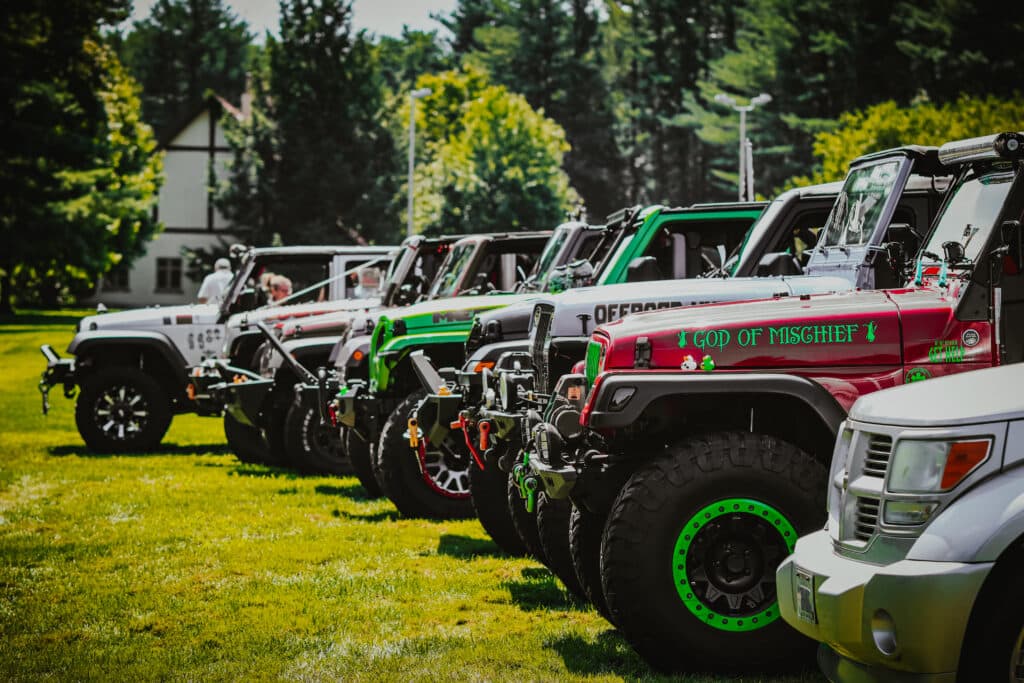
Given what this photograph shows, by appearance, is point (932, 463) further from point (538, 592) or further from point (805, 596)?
point (538, 592)

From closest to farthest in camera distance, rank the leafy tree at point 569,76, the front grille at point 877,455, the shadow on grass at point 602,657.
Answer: the front grille at point 877,455, the shadow on grass at point 602,657, the leafy tree at point 569,76

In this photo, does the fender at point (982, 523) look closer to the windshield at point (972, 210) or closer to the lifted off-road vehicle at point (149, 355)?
the windshield at point (972, 210)

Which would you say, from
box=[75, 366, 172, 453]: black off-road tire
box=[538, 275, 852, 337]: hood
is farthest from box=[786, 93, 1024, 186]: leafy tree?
box=[538, 275, 852, 337]: hood

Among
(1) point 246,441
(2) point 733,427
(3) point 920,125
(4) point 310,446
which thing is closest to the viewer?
(2) point 733,427

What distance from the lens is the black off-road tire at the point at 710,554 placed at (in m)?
6.51

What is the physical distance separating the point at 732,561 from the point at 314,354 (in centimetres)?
998

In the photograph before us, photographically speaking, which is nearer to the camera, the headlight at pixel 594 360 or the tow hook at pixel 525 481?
the headlight at pixel 594 360

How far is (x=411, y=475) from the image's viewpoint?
11.8 meters

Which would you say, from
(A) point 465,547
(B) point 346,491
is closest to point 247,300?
(B) point 346,491

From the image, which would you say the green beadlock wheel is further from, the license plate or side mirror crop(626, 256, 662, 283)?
side mirror crop(626, 256, 662, 283)

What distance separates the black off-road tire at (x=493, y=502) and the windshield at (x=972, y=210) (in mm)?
3223

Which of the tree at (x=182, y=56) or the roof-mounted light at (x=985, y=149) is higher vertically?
the tree at (x=182, y=56)

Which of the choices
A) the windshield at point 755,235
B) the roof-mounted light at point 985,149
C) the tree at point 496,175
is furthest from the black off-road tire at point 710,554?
the tree at point 496,175

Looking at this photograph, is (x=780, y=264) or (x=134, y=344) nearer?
(x=780, y=264)
